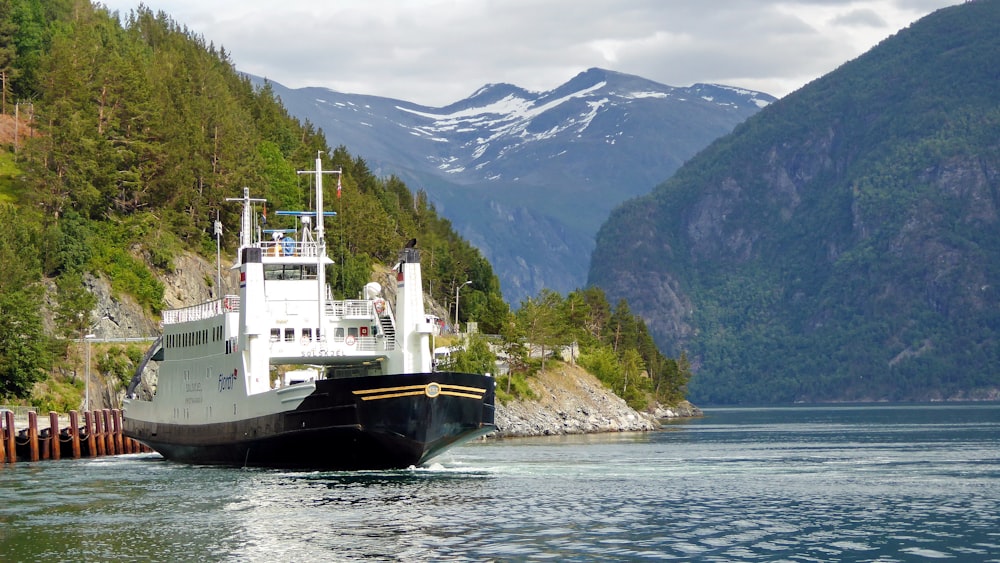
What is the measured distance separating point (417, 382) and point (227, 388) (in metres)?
14.1

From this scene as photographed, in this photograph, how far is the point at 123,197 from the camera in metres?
140

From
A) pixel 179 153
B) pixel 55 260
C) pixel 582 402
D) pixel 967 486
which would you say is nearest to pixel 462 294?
pixel 582 402

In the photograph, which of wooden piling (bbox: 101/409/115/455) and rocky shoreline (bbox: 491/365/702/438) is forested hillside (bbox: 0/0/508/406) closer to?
wooden piling (bbox: 101/409/115/455)

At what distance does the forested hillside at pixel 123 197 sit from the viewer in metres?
114

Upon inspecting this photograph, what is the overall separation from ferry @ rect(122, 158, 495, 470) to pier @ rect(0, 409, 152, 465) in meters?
9.25

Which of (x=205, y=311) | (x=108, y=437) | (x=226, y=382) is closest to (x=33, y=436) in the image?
(x=108, y=437)

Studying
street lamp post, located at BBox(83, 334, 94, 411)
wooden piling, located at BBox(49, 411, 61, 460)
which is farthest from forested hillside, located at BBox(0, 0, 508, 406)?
wooden piling, located at BBox(49, 411, 61, 460)

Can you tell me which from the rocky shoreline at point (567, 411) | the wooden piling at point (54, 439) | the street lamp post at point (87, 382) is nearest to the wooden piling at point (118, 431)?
the wooden piling at point (54, 439)

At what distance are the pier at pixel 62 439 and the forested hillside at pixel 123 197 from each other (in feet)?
35.0

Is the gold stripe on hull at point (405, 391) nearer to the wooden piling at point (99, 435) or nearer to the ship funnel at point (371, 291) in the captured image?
the ship funnel at point (371, 291)

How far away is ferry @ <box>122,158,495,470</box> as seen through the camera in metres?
66.3

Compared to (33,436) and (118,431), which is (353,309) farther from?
(118,431)

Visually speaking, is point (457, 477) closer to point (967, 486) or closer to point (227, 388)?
point (227, 388)

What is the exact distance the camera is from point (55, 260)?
120 m
